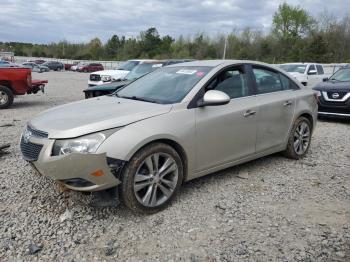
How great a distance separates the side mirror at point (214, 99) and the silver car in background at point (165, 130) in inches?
0.4

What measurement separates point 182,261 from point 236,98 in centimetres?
228

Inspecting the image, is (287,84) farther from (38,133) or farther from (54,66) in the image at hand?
(54,66)

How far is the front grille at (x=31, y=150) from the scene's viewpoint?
3.55 m

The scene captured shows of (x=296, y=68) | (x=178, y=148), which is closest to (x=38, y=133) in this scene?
(x=178, y=148)

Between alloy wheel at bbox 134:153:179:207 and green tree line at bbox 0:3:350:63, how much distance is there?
45.7 meters

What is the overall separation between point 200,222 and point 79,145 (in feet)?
4.71

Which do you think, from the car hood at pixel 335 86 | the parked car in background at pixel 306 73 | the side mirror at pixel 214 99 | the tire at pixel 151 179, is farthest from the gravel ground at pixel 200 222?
the parked car in background at pixel 306 73

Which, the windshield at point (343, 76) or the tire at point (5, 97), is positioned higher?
the windshield at point (343, 76)

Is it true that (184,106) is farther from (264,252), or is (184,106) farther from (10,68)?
(10,68)

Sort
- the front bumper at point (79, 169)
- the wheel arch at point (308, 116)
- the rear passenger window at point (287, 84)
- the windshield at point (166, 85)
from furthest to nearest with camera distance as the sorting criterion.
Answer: the wheel arch at point (308, 116) < the rear passenger window at point (287, 84) < the windshield at point (166, 85) < the front bumper at point (79, 169)

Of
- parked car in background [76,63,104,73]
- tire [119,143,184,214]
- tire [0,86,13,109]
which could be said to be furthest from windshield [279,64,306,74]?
parked car in background [76,63,104,73]

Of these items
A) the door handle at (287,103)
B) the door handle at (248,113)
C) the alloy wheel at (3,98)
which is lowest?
the alloy wheel at (3,98)

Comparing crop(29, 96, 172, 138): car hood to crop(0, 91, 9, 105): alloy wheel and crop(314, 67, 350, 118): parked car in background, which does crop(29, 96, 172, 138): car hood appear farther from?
crop(0, 91, 9, 105): alloy wheel

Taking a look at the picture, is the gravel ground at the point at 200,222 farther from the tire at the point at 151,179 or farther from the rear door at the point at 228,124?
the rear door at the point at 228,124
